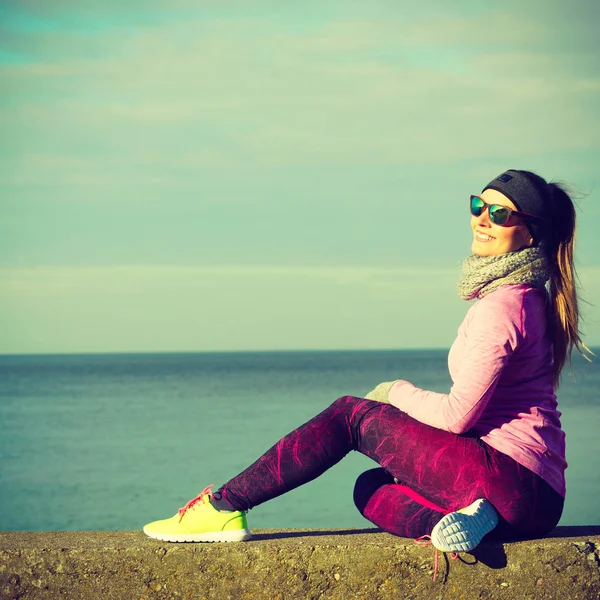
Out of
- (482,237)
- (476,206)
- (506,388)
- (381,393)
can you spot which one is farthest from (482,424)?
(476,206)

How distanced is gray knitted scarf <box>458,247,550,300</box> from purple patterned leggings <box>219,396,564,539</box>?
0.59 metres

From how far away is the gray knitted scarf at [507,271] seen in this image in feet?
11.1

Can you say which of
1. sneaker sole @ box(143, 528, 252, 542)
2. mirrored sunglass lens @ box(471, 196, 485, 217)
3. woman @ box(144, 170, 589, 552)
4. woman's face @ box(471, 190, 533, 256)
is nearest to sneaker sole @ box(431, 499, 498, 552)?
woman @ box(144, 170, 589, 552)

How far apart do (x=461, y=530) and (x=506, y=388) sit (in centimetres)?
58

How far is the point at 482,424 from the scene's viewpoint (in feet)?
11.1

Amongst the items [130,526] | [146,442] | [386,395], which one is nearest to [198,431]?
[146,442]

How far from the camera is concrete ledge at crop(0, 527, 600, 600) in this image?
330 cm

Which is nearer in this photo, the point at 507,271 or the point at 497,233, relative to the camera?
the point at 507,271

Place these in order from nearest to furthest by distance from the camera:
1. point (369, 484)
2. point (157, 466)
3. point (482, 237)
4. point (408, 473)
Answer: point (408, 473) → point (482, 237) → point (369, 484) → point (157, 466)

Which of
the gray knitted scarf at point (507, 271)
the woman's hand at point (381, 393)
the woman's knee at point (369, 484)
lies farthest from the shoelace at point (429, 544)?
the gray knitted scarf at point (507, 271)

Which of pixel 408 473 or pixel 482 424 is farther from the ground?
pixel 482 424

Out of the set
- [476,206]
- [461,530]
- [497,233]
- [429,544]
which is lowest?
[429,544]

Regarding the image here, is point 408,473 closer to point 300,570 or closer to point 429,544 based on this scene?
point 429,544

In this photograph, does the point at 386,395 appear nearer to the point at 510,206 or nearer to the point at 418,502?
the point at 418,502
